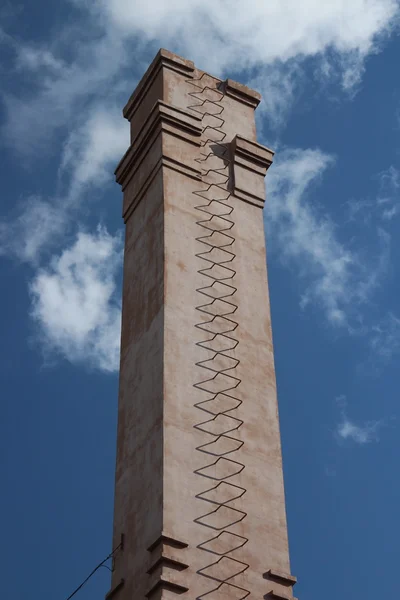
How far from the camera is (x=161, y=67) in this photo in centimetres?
2428

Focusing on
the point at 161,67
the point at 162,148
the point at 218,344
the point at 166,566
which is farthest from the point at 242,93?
the point at 166,566

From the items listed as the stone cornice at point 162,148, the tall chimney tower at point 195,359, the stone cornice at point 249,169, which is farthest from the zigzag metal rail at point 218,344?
the stone cornice at point 162,148

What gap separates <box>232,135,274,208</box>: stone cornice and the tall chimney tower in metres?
0.03

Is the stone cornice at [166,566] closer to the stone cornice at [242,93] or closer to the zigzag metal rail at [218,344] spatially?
the zigzag metal rail at [218,344]

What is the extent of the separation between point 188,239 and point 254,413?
3.61 metres

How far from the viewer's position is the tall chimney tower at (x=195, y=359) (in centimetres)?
1806

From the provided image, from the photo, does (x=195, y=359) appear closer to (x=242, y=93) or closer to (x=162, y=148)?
(x=162, y=148)

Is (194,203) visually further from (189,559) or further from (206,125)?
(189,559)

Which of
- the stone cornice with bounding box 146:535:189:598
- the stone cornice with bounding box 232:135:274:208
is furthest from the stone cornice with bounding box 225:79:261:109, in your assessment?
the stone cornice with bounding box 146:535:189:598

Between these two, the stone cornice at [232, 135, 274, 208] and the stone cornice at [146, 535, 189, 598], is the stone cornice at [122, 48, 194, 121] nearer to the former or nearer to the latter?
the stone cornice at [232, 135, 274, 208]

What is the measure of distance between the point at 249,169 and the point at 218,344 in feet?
16.1

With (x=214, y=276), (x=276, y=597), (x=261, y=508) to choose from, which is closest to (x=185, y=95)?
(x=214, y=276)

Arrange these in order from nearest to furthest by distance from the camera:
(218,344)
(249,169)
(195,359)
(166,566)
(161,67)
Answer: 1. (166,566)
2. (195,359)
3. (218,344)
4. (249,169)
5. (161,67)

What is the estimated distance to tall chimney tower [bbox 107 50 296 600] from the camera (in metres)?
18.1
